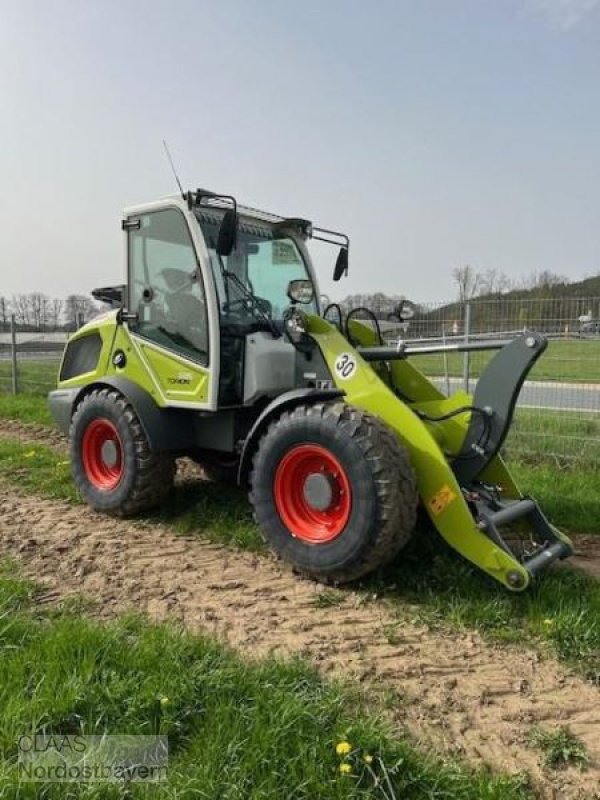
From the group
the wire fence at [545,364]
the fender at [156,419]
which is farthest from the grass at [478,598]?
the wire fence at [545,364]

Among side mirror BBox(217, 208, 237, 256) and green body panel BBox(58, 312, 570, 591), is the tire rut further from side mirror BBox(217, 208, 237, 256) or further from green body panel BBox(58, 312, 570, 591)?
side mirror BBox(217, 208, 237, 256)

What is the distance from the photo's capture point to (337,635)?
3.37m

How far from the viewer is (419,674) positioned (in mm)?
3021

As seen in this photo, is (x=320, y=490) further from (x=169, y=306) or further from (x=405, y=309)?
(x=169, y=306)

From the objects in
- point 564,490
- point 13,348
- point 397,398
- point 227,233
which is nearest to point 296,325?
point 227,233

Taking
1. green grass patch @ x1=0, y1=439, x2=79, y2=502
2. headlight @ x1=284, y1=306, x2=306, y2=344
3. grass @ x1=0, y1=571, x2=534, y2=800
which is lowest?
grass @ x1=0, y1=571, x2=534, y2=800

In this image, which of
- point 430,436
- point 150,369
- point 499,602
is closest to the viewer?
point 499,602

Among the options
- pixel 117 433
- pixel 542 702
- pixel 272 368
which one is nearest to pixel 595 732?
pixel 542 702

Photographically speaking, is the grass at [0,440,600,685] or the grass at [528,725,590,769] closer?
the grass at [528,725,590,769]

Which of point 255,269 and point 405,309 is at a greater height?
point 255,269

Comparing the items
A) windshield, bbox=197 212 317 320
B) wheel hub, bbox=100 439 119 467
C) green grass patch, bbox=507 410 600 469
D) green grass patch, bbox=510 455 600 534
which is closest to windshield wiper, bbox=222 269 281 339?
windshield, bbox=197 212 317 320

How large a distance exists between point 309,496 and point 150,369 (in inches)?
73.2

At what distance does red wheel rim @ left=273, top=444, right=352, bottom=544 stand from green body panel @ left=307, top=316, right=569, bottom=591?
408mm

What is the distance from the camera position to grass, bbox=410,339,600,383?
8.12 meters
